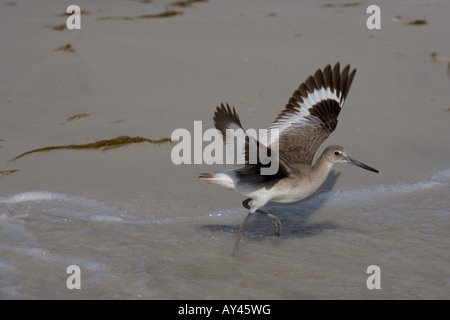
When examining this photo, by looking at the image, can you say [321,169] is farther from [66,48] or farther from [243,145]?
[66,48]

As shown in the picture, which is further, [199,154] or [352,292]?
[199,154]

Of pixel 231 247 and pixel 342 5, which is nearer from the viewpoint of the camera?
pixel 231 247

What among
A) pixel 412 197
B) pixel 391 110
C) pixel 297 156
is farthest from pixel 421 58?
pixel 297 156

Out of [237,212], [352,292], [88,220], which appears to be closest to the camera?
[352,292]

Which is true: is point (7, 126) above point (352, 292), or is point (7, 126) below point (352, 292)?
above

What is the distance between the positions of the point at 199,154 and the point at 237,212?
769 millimetres

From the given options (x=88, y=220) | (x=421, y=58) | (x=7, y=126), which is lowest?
(x=88, y=220)

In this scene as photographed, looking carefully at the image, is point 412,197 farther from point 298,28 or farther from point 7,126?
point 7,126

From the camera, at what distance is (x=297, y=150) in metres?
5.12

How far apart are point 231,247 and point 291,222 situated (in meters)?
0.68

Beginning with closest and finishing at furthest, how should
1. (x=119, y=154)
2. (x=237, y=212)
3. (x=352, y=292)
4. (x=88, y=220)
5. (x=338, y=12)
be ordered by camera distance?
1. (x=352, y=292)
2. (x=88, y=220)
3. (x=237, y=212)
4. (x=119, y=154)
5. (x=338, y=12)

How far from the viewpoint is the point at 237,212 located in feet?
17.3

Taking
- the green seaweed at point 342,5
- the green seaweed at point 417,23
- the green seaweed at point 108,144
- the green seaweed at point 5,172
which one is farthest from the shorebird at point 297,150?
the green seaweed at point 342,5

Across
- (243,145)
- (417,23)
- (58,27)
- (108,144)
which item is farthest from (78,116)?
(417,23)
